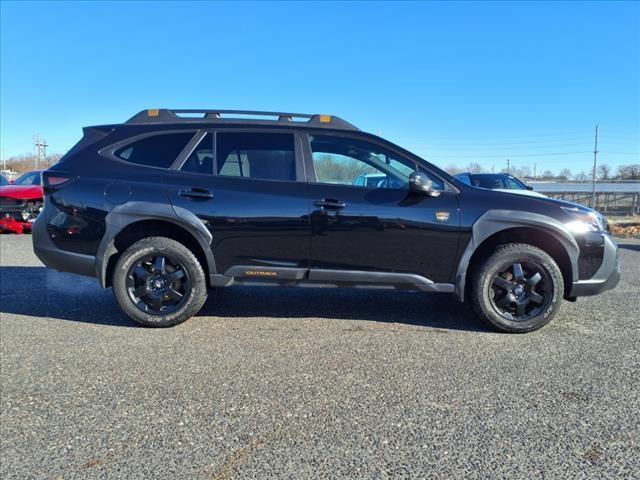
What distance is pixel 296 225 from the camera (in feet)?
13.2

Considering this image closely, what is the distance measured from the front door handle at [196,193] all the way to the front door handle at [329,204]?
0.96 meters

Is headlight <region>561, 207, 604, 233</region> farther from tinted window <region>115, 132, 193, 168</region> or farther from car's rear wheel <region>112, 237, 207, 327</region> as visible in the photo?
tinted window <region>115, 132, 193, 168</region>

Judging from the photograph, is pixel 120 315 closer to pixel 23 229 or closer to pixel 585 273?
pixel 585 273

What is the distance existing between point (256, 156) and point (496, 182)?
8.82 metres


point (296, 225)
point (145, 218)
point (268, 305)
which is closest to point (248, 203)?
point (296, 225)

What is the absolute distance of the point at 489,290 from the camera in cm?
399

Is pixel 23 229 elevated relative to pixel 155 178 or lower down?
lower down

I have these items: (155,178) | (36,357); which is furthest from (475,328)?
(36,357)

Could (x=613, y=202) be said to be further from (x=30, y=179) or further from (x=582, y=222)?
(x=30, y=179)

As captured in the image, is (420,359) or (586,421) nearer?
(586,421)

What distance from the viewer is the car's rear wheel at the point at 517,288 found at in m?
3.94

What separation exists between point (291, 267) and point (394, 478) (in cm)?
230

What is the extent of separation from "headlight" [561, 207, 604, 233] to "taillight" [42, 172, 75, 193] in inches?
177

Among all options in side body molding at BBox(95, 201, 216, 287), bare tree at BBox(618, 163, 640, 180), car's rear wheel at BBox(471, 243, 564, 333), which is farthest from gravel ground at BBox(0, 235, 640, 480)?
bare tree at BBox(618, 163, 640, 180)
